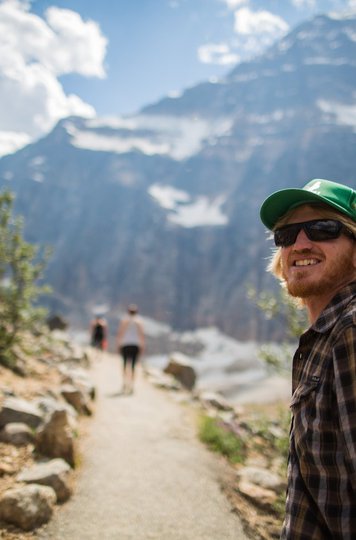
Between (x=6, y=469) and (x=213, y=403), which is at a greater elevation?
(x=213, y=403)

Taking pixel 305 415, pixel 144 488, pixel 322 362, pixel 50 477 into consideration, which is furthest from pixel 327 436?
pixel 144 488

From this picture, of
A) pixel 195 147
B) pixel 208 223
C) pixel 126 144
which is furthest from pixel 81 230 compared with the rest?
pixel 195 147

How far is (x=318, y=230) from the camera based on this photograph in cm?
225

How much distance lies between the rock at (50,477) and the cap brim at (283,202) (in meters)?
4.32

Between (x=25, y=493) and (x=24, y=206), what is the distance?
541ft

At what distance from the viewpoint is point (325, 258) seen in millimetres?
→ 2180

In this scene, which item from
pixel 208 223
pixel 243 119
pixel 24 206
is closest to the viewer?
pixel 208 223

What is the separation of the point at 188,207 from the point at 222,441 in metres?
151

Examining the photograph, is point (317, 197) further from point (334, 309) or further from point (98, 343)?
point (98, 343)

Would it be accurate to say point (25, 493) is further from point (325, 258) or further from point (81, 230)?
point (81, 230)

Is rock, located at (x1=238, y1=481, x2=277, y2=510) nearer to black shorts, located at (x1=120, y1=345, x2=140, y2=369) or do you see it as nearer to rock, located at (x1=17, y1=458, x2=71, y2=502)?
rock, located at (x1=17, y1=458, x2=71, y2=502)

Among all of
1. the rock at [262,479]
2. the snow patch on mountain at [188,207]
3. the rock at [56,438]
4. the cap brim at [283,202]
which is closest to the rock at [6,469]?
the rock at [56,438]

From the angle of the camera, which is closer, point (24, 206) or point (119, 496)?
point (119, 496)

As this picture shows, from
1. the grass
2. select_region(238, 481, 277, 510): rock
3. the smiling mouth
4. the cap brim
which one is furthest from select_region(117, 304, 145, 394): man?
the smiling mouth
